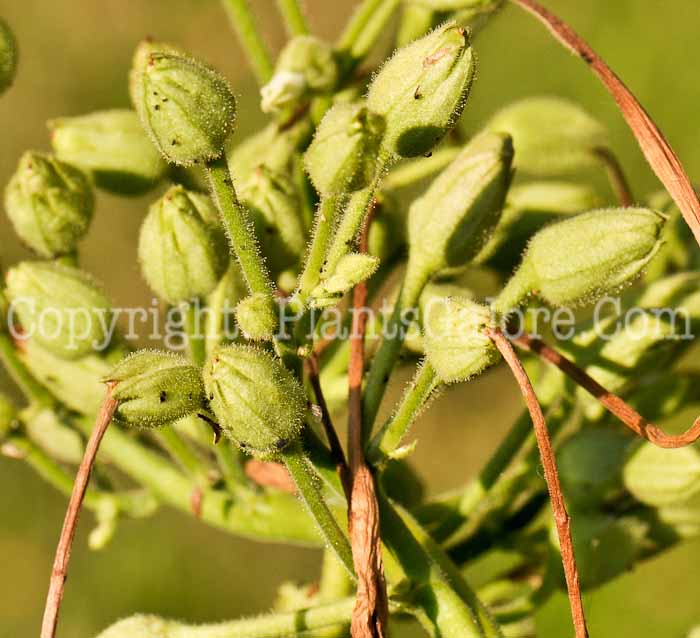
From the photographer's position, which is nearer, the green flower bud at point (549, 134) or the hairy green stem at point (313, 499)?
the hairy green stem at point (313, 499)

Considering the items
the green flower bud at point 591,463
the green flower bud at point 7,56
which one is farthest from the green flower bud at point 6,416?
the green flower bud at point 591,463

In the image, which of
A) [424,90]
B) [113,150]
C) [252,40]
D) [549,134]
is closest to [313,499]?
[424,90]

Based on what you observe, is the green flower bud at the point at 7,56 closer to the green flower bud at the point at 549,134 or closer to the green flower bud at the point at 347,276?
the green flower bud at the point at 347,276

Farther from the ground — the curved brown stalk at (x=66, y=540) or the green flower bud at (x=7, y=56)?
the green flower bud at (x=7, y=56)

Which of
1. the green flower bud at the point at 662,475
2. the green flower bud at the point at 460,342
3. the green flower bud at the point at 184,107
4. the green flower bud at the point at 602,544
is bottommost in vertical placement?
the green flower bud at the point at 602,544

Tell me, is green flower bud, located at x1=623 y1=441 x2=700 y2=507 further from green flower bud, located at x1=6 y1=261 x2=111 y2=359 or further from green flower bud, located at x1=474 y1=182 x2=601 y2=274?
green flower bud, located at x1=6 y1=261 x2=111 y2=359

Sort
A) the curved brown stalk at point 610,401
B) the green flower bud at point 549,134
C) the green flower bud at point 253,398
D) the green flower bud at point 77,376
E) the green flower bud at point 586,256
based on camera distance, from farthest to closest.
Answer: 1. the green flower bud at point 549,134
2. the green flower bud at point 77,376
3. the green flower bud at point 586,256
4. the curved brown stalk at point 610,401
5. the green flower bud at point 253,398

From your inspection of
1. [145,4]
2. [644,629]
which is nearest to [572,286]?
[644,629]

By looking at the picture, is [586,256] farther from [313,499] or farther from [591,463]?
[313,499]
